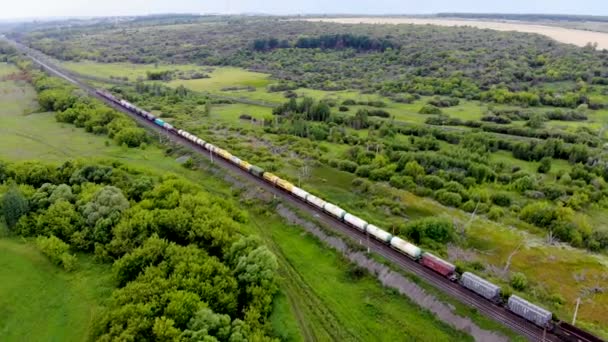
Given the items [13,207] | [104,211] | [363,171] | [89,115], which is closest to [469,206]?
[363,171]

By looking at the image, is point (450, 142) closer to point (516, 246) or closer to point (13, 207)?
point (516, 246)

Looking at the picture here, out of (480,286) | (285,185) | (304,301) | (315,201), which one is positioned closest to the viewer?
(480,286)

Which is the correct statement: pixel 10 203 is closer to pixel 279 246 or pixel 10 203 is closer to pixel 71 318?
pixel 71 318

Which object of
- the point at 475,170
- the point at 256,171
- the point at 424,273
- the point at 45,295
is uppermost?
the point at 475,170

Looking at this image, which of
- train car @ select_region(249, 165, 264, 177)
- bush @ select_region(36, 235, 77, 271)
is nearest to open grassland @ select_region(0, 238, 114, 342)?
bush @ select_region(36, 235, 77, 271)

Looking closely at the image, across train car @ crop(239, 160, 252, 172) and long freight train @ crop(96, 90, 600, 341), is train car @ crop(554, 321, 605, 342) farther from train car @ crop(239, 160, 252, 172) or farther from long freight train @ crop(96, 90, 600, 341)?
train car @ crop(239, 160, 252, 172)

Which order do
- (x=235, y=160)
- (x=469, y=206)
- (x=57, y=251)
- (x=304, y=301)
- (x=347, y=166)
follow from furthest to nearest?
(x=347, y=166)
(x=235, y=160)
(x=469, y=206)
(x=57, y=251)
(x=304, y=301)
